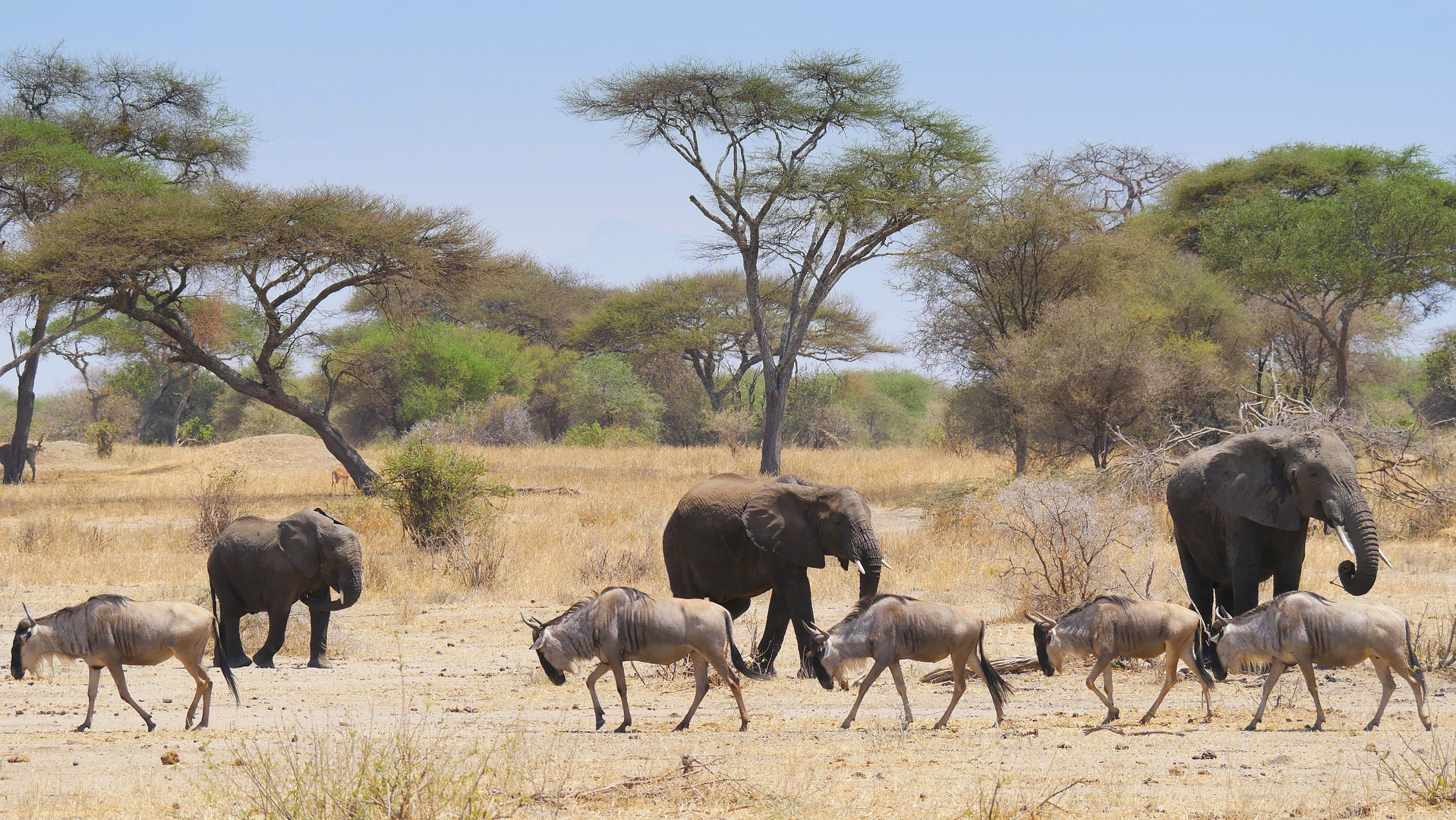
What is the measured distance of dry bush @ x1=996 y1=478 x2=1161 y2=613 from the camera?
1091cm

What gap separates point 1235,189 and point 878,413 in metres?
28.1

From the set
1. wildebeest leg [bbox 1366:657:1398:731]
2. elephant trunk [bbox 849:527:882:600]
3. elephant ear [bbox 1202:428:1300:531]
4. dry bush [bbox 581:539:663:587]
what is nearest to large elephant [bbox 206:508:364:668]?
dry bush [bbox 581:539:663:587]

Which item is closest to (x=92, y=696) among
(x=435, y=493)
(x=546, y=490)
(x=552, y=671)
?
(x=552, y=671)

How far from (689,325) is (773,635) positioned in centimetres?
3884

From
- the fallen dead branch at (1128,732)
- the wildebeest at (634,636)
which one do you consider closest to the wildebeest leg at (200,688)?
the wildebeest at (634,636)

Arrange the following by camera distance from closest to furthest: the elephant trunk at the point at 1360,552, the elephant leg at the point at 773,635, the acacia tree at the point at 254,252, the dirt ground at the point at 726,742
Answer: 1. the dirt ground at the point at 726,742
2. the elephant trunk at the point at 1360,552
3. the elephant leg at the point at 773,635
4. the acacia tree at the point at 254,252

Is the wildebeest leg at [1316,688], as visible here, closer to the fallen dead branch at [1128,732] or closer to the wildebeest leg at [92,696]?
the fallen dead branch at [1128,732]

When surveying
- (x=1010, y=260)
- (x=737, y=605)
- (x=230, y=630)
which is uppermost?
(x=1010, y=260)

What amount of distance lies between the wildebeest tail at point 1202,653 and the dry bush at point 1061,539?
1.85m

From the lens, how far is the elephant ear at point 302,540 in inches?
359

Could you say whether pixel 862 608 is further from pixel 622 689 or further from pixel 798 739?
pixel 622 689

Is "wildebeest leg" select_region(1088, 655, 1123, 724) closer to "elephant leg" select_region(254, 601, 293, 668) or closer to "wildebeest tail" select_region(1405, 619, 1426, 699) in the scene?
"wildebeest tail" select_region(1405, 619, 1426, 699)

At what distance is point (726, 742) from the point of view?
6266 mm

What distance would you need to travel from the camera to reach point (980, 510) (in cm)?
1603
